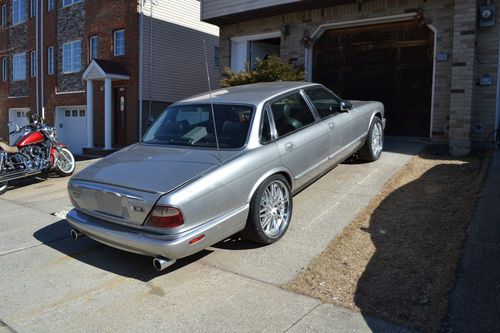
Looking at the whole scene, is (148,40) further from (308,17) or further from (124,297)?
(124,297)

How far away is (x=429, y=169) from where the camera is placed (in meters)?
7.55

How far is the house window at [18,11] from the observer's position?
77.4 feet

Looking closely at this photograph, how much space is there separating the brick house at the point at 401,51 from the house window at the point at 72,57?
8711 millimetres

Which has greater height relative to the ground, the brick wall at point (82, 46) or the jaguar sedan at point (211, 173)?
the brick wall at point (82, 46)

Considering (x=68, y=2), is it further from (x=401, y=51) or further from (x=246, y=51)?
(x=401, y=51)

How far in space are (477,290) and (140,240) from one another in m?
2.80

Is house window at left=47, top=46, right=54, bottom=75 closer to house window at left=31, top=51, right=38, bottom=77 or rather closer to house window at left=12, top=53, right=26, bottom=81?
house window at left=31, top=51, right=38, bottom=77

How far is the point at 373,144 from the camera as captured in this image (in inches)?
304

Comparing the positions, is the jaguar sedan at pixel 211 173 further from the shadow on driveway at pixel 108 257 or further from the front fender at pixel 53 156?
the front fender at pixel 53 156

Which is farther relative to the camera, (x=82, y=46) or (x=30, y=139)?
(x=82, y=46)

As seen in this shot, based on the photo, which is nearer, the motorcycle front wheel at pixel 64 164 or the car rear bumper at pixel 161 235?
the car rear bumper at pixel 161 235

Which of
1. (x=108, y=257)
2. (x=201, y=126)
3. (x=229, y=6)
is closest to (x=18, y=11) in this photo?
(x=229, y=6)

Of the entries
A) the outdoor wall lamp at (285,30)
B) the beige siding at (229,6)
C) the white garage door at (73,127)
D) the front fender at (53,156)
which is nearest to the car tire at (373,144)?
the beige siding at (229,6)

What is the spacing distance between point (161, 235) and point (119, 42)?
15069mm
